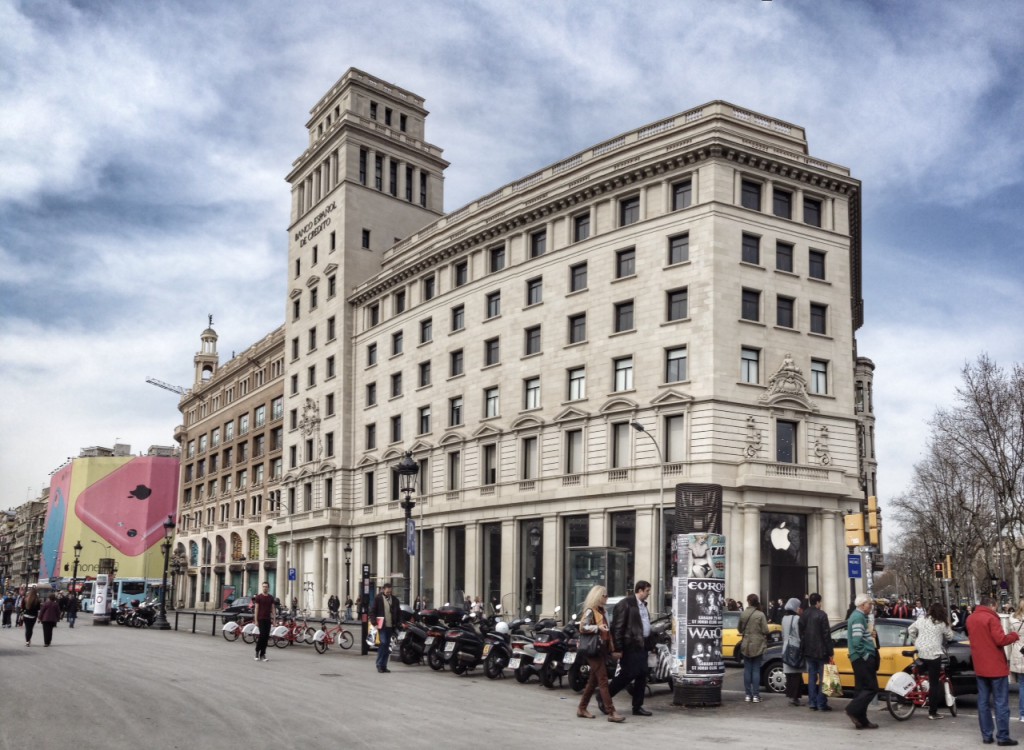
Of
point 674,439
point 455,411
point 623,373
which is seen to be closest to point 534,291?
point 623,373

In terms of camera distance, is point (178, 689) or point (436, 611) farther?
point (436, 611)

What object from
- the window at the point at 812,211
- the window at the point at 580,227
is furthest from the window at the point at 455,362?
the window at the point at 812,211

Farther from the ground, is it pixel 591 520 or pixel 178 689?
pixel 591 520

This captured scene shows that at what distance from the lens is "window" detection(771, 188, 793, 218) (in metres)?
46.1

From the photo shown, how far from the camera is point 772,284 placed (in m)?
44.8

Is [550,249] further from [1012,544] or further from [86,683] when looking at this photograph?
[86,683]

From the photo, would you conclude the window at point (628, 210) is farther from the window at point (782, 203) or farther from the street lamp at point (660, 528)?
the street lamp at point (660, 528)

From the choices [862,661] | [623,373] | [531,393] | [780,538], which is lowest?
[862,661]

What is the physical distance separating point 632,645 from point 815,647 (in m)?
3.39

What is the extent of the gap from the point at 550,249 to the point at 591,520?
1351 cm

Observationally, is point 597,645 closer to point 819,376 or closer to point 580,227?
point 819,376

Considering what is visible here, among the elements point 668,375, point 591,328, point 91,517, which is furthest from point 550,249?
point 91,517

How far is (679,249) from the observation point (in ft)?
148

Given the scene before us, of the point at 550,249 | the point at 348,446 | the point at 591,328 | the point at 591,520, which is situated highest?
the point at 550,249
